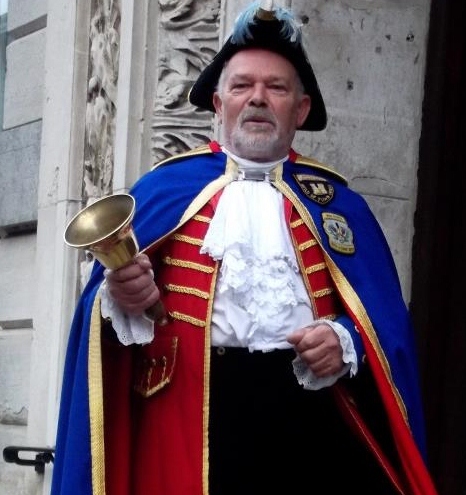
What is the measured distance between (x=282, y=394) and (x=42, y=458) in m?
1.87

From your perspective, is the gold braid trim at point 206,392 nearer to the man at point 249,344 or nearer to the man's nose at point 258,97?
the man at point 249,344

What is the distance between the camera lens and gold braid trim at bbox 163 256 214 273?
358 centimetres

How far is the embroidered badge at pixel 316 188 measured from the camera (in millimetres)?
3770

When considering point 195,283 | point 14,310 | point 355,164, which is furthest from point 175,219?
point 14,310

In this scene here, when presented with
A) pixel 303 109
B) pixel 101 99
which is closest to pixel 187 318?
pixel 303 109

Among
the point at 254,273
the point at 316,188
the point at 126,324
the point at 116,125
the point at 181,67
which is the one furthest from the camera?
the point at 116,125

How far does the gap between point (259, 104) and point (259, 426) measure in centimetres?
80

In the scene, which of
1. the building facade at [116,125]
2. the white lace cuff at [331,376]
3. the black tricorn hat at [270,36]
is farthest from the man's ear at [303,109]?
the building facade at [116,125]

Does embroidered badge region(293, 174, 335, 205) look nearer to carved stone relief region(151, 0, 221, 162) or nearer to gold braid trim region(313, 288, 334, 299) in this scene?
gold braid trim region(313, 288, 334, 299)

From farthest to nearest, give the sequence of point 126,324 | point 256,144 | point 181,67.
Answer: point 181,67 < point 256,144 < point 126,324

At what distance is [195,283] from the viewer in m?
3.57

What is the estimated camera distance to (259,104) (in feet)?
12.0

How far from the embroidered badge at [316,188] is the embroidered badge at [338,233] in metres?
0.06

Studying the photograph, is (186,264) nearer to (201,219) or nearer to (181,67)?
(201,219)
